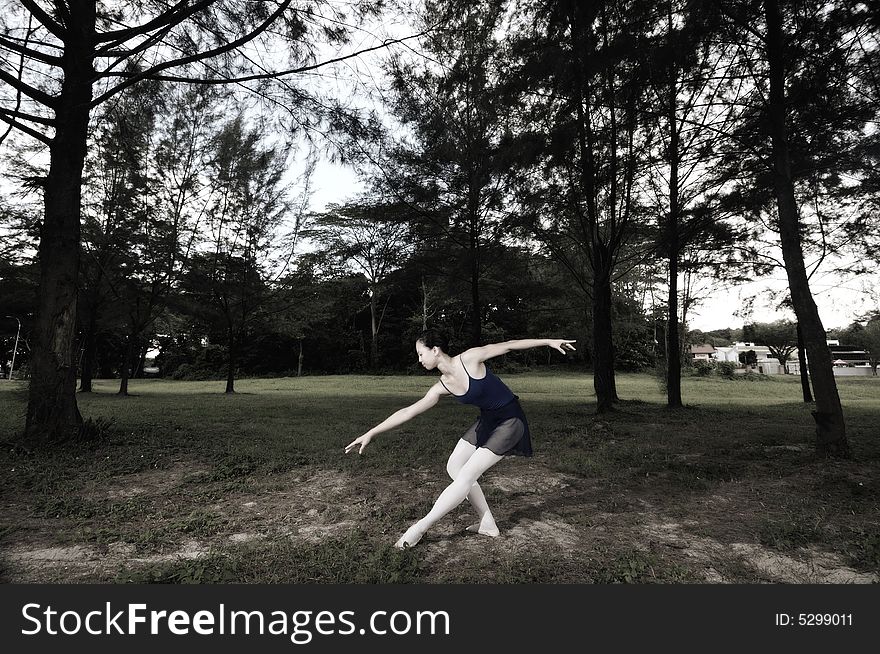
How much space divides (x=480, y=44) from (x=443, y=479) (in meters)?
7.44

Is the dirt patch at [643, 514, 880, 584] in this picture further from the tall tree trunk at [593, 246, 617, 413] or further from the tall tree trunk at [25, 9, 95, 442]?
the tall tree trunk at [593, 246, 617, 413]

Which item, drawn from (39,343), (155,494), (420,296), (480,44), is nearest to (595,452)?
(155,494)

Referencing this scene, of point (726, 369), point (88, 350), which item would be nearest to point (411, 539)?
point (88, 350)

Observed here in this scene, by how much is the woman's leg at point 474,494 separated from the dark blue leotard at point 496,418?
120mm

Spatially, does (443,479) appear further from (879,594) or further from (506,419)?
(879,594)

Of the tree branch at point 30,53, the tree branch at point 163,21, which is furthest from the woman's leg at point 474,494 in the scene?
the tree branch at point 30,53

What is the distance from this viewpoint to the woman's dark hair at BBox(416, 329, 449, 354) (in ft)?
10.0

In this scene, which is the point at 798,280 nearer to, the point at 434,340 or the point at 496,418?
the point at 496,418

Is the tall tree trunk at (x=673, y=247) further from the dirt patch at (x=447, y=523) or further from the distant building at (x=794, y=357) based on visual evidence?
the distant building at (x=794, y=357)

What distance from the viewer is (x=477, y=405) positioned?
3.31 m

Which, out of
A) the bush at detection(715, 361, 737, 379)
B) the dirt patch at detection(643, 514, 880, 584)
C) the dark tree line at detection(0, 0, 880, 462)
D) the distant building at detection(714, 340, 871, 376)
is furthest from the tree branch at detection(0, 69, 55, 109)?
the distant building at detection(714, 340, 871, 376)

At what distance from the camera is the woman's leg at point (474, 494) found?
3.46 meters

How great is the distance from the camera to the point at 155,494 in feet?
16.2

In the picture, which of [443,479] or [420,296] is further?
[420,296]
